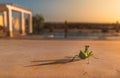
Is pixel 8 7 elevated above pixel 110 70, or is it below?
above

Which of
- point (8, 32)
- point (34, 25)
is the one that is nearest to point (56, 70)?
point (8, 32)

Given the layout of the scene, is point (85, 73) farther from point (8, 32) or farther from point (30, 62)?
point (8, 32)

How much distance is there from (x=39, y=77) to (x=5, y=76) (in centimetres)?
103

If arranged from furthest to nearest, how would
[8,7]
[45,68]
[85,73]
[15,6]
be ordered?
[15,6], [8,7], [45,68], [85,73]

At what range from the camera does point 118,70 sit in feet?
23.0

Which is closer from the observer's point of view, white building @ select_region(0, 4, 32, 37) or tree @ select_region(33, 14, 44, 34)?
white building @ select_region(0, 4, 32, 37)

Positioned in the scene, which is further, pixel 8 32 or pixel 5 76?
pixel 8 32

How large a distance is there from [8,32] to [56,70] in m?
15.1

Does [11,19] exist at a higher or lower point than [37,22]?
higher

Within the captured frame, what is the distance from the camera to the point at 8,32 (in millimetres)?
21031

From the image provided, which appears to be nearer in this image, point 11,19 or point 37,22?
point 11,19

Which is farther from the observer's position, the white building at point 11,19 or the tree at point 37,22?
the tree at point 37,22

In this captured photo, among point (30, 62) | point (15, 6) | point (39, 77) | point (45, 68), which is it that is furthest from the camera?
point (15, 6)

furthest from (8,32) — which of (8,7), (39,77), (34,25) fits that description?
(39,77)
